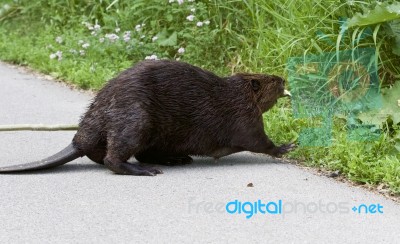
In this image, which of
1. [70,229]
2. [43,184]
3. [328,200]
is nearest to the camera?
[70,229]

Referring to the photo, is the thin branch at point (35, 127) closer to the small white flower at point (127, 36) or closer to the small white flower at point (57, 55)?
the small white flower at point (127, 36)

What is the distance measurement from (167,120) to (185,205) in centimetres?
93

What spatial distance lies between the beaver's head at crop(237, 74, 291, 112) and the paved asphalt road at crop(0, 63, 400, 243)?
1.39ft

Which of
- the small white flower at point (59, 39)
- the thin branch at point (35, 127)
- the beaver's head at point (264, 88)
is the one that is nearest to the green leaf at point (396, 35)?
the beaver's head at point (264, 88)

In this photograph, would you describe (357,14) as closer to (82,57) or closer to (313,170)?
(313,170)

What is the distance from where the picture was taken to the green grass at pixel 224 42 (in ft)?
21.2

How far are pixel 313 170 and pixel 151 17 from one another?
4.05m

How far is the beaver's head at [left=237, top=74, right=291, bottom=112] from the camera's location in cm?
662

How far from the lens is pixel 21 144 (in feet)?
23.9

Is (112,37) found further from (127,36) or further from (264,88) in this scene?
(264,88)

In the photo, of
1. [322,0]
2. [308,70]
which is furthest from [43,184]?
[322,0]

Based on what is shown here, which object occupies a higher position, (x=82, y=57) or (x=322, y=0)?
(x=322, y=0)

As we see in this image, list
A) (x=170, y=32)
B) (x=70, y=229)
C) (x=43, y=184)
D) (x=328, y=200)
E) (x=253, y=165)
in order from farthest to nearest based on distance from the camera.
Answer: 1. (x=170, y=32)
2. (x=253, y=165)
3. (x=43, y=184)
4. (x=328, y=200)
5. (x=70, y=229)

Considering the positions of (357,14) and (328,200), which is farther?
(357,14)
